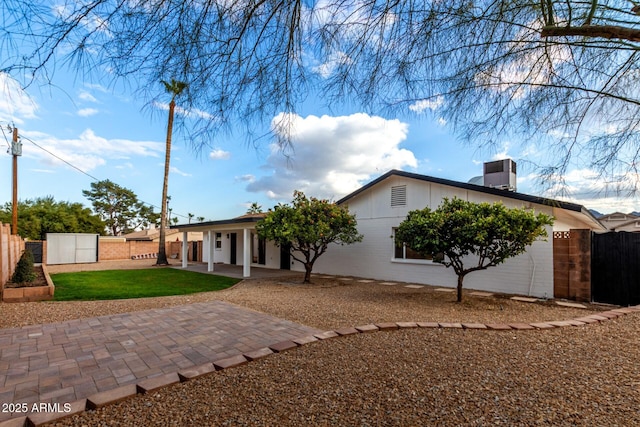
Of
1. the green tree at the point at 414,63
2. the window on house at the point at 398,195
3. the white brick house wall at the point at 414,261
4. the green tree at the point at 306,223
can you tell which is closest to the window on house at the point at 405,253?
the white brick house wall at the point at 414,261

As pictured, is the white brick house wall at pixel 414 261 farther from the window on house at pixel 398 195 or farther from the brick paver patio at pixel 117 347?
the brick paver patio at pixel 117 347

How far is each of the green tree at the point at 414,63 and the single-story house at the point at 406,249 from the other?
5.06m

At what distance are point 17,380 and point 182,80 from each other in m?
3.65

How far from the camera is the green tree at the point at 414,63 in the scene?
7.64 ft

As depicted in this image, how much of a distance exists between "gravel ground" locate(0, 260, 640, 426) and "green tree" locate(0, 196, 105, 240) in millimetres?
26251

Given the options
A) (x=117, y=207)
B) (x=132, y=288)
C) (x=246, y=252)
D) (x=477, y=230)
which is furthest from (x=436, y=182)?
(x=117, y=207)

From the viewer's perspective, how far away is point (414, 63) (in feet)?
9.53

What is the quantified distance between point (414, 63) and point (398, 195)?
963cm

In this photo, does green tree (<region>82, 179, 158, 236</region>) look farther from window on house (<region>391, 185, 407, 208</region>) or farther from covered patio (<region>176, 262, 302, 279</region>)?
window on house (<region>391, 185, 407, 208</region>)

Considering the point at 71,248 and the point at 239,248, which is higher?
the point at 239,248

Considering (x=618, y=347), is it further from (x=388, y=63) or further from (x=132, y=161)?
(x=132, y=161)

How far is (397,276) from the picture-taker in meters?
12.1

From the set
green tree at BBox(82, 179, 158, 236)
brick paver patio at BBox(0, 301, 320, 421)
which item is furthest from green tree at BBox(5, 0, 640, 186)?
green tree at BBox(82, 179, 158, 236)

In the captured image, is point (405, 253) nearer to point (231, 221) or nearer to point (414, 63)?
point (231, 221)
